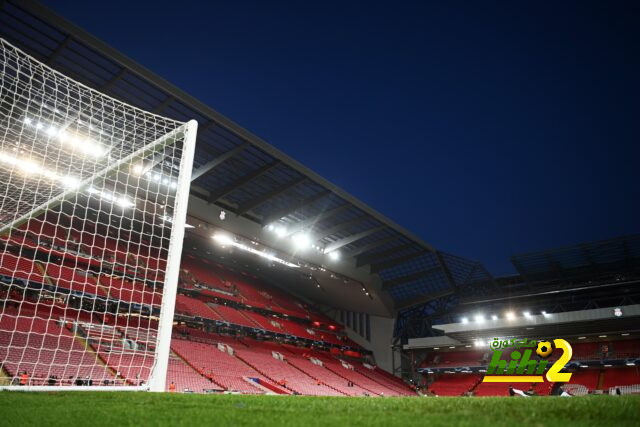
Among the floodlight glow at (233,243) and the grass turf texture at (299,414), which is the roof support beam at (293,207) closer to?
the floodlight glow at (233,243)

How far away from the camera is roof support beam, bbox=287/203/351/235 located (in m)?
26.6

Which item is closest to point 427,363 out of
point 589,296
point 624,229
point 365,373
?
point 365,373

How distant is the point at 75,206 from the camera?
1168 cm

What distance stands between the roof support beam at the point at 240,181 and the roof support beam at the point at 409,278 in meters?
16.8

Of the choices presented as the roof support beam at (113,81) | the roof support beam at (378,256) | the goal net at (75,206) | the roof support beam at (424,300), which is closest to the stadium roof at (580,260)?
the roof support beam at (424,300)

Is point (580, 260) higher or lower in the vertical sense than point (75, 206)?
higher

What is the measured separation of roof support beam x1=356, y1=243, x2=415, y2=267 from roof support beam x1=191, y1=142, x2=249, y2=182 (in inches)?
600

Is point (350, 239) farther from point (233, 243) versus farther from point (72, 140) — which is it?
point (72, 140)

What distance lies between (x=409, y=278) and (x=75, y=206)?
27185mm

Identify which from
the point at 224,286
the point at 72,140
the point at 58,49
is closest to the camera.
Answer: the point at 72,140

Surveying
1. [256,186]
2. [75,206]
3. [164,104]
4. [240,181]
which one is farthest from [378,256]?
[75,206]

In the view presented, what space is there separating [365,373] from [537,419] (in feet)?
108

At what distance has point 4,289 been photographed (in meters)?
18.3

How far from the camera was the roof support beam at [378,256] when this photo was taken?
31.3 metres
